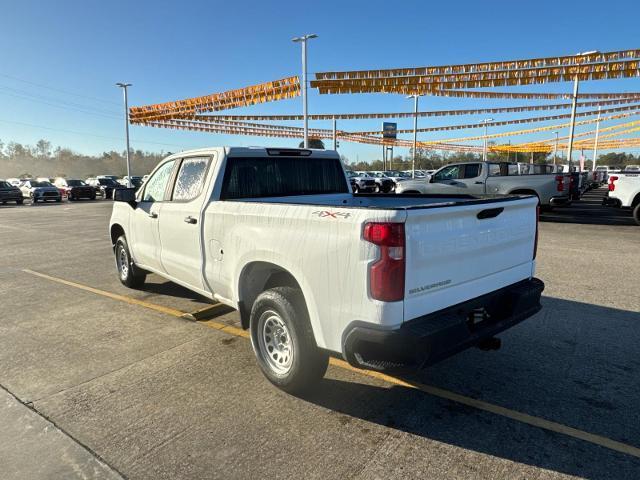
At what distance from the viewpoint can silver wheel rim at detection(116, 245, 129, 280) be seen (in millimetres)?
6438

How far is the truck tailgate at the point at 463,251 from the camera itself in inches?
104

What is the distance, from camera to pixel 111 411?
3.18m

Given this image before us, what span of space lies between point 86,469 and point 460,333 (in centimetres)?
243

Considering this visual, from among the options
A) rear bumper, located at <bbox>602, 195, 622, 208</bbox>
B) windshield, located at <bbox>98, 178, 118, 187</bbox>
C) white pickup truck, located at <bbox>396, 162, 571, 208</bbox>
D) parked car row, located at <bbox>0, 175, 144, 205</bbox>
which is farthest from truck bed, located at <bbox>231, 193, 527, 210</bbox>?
windshield, located at <bbox>98, 178, 118, 187</bbox>

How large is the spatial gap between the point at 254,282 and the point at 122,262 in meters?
3.75

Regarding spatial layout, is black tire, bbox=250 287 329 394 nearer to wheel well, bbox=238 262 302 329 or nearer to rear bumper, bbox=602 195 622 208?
wheel well, bbox=238 262 302 329

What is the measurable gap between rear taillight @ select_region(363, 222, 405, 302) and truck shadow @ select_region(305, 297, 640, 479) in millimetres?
1013

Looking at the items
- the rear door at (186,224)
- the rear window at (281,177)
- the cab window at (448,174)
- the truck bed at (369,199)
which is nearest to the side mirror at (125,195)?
the rear door at (186,224)

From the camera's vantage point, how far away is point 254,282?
3.76 m

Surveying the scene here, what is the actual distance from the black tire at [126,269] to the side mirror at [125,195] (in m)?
0.92

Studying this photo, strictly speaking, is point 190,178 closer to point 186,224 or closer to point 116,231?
point 186,224

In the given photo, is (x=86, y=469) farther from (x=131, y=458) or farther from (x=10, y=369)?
(x=10, y=369)

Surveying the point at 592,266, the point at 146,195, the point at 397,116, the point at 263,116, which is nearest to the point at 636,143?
the point at 397,116

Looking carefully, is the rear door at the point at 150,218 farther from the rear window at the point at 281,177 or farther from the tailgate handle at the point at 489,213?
the tailgate handle at the point at 489,213
